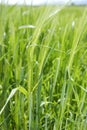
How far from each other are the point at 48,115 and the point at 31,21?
81cm

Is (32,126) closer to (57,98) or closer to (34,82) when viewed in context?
(34,82)

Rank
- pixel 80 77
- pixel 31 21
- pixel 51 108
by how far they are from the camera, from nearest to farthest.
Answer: pixel 51 108 → pixel 80 77 → pixel 31 21

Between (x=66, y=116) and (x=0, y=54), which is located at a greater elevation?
(x=0, y=54)

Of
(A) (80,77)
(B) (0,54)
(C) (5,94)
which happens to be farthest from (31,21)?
(C) (5,94)

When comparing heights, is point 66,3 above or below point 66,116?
above

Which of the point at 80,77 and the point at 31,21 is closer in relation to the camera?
the point at 80,77

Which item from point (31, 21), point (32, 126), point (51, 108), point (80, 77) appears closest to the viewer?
point (32, 126)

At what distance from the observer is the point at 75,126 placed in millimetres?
903

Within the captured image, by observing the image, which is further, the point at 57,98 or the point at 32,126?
the point at 57,98

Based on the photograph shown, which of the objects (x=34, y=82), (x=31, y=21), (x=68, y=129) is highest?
(x=31, y=21)

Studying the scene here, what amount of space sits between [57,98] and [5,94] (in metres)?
0.21

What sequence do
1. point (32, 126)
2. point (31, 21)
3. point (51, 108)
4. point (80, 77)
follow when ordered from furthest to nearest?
point (31, 21) → point (80, 77) → point (51, 108) → point (32, 126)

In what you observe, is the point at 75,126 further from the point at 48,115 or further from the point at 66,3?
the point at 66,3

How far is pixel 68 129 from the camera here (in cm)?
92
